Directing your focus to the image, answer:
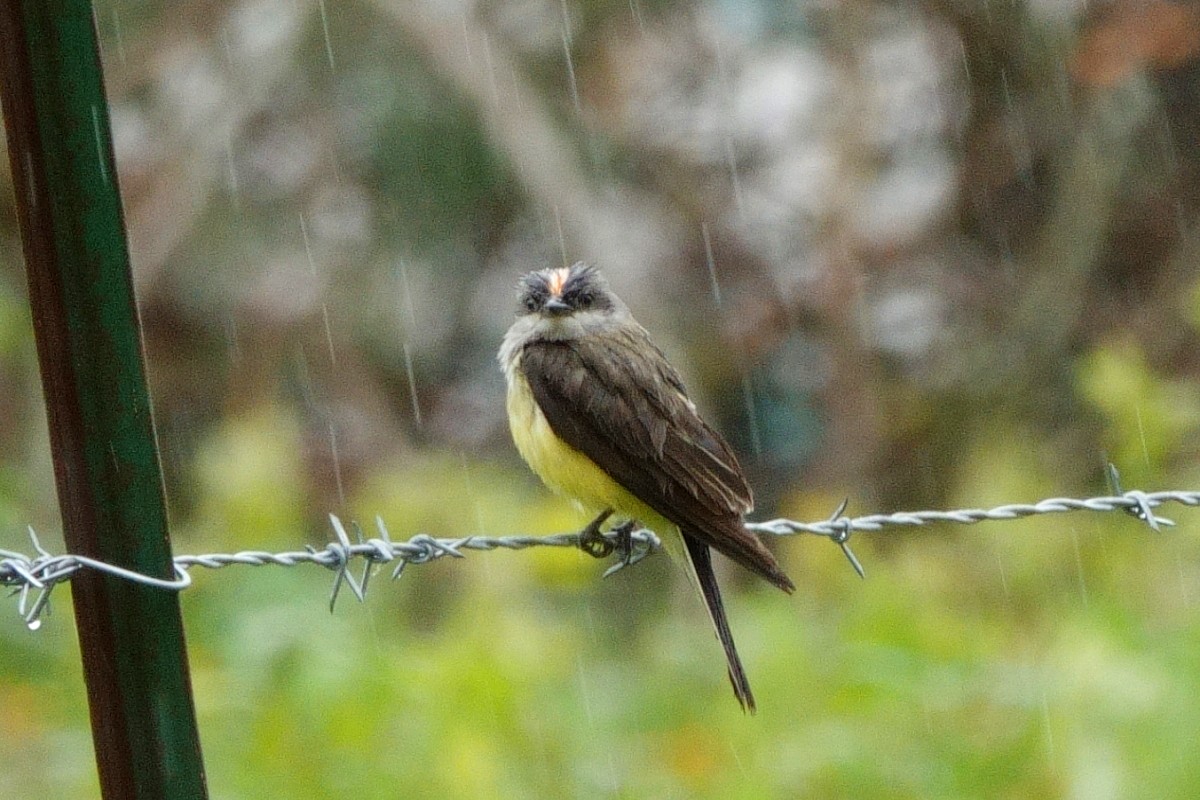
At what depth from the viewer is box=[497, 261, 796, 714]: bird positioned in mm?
4156

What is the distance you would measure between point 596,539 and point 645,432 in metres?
0.53

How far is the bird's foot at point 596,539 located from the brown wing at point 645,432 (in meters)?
0.32

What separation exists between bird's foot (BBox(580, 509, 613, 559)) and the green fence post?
2186mm

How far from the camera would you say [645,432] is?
14.6 feet

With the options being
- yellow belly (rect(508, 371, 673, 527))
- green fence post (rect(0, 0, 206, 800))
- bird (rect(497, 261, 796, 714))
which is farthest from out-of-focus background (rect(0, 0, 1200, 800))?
green fence post (rect(0, 0, 206, 800))

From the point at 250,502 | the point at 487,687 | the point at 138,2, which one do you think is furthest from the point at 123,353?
the point at 138,2

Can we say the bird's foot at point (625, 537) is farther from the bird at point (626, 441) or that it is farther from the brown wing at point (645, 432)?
the brown wing at point (645, 432)

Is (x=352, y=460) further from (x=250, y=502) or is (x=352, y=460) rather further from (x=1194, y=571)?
(x=1194, y=571)

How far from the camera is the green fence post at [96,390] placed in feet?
8.17

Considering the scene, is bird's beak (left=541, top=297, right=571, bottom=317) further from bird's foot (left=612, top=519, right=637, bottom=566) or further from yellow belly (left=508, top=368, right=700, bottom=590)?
bird's foot (left=612, top=519, right=637, bottom=566)

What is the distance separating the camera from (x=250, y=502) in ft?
20.1

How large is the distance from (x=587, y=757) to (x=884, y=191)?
471 cm

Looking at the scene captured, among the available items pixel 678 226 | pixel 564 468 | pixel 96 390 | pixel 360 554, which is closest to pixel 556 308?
pixel 564 468

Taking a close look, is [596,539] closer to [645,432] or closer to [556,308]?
[645,432]
